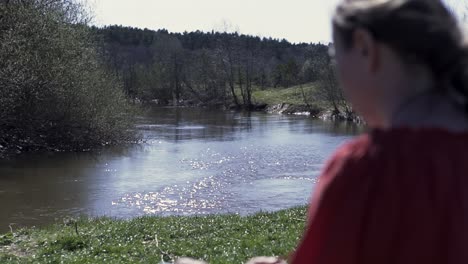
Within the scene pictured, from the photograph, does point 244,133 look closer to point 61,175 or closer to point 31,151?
point 31,151

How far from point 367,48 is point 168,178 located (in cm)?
2086

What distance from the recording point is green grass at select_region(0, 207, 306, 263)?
338 inches

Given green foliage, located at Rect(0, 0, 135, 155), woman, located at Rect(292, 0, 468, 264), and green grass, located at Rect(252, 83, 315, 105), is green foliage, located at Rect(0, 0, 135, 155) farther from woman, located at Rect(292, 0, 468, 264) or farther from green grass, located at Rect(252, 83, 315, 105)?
green grass, located at Rect(252, 83, 315, 105)

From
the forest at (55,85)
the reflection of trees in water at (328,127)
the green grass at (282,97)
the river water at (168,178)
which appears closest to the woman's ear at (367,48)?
the river water at (168,178)

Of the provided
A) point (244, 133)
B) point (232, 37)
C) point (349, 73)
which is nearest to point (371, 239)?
point (349, 73)

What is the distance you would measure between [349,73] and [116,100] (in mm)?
31491

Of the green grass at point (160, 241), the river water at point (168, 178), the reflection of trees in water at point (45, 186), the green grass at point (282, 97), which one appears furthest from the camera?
the green grass at point (282, 97)

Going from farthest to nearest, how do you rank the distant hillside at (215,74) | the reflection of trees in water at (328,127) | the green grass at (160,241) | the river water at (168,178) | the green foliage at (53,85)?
the distant hillside at (215,74) < the reflection of trees in water at (328,127) < the green foliage at (53,85) < the river water at (168,178) < the green grass at (160,241)

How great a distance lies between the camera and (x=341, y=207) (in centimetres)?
148

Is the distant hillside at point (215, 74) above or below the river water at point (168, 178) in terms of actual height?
above

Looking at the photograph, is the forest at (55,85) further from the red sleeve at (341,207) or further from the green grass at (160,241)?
the red sleeve at (341,207)

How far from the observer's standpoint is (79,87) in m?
29.9

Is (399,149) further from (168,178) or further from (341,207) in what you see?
(168,178)

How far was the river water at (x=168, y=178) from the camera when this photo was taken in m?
17.5
